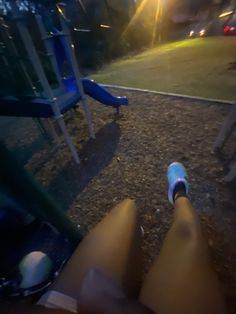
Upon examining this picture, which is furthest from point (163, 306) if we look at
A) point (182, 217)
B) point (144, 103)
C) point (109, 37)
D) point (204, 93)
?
point (109, 37)

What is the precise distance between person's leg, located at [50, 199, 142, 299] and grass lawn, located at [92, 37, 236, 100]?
396 centimetres

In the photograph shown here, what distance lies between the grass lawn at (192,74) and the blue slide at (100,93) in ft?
5.09

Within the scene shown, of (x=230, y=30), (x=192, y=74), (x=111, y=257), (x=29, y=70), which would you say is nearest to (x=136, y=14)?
(x=230, y=30)

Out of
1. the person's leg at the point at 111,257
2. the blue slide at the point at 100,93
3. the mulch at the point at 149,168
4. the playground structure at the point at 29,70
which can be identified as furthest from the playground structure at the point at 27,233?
the blue slide at the point at 100,93

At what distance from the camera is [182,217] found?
5.59 ft

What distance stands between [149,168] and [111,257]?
191cm

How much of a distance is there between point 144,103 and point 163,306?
4.24 meters

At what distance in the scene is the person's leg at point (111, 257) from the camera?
1186 mm

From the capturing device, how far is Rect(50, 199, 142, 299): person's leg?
3.89 ft

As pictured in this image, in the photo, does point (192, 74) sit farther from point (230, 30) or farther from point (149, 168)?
point (230, 30)

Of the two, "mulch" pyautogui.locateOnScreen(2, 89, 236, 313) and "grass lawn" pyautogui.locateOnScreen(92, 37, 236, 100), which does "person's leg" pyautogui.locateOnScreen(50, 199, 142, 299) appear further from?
"grass lawn" pyautogui.locateOnScreen(92, 37, 236, 100)

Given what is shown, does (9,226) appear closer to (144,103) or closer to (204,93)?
(144,103)

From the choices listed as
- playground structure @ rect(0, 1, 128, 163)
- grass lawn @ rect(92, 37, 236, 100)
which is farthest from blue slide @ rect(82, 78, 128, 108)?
grass lawn @ rect(92, 37, 236, 100)

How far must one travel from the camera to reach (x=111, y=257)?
→ 1.29 meters
